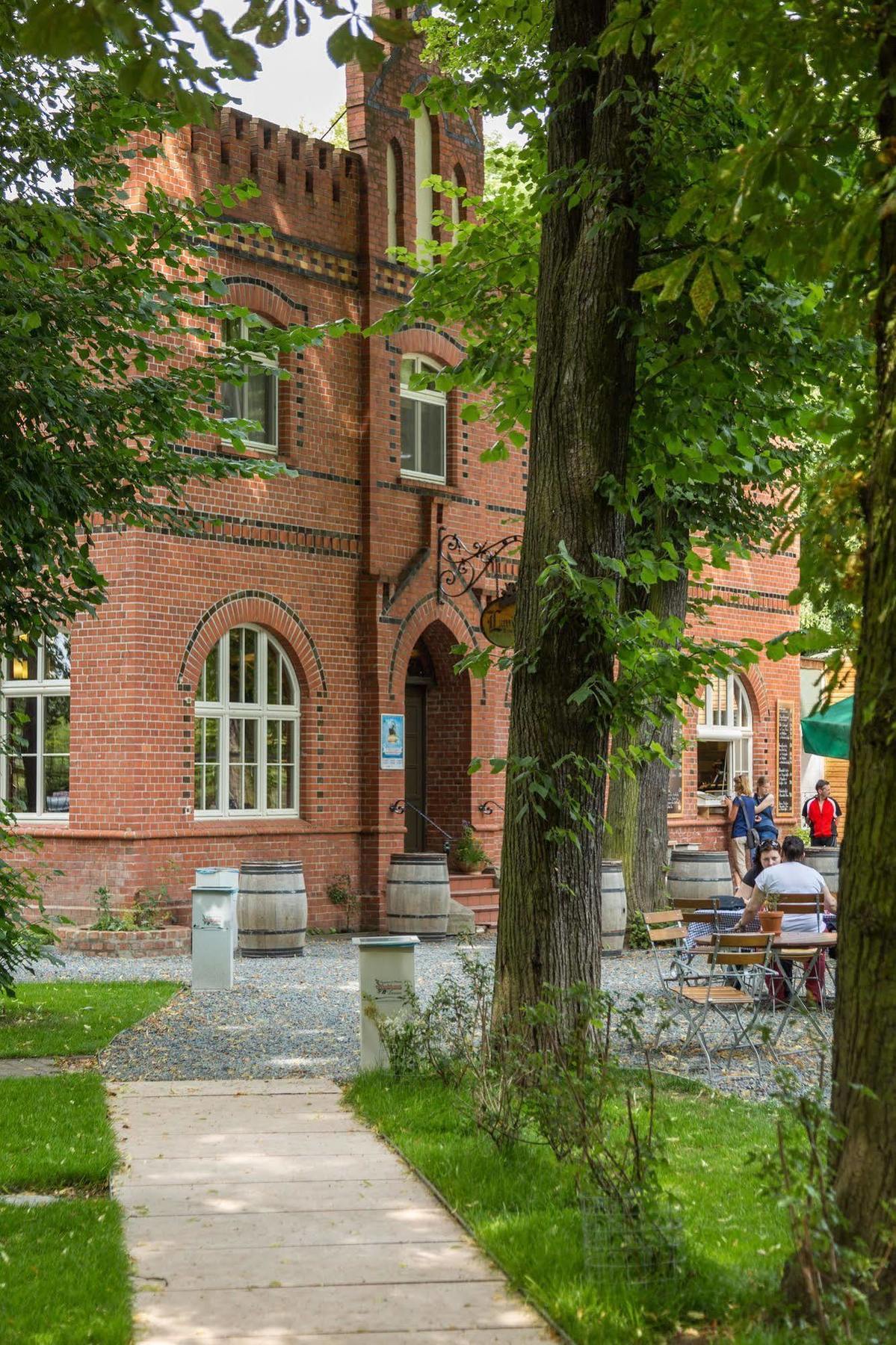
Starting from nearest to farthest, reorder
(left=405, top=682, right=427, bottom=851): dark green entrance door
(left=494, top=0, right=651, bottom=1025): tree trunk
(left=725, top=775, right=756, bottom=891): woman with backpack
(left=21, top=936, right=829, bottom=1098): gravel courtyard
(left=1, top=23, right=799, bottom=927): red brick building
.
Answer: (left=494, top=0, right=651, bottom=1025): tree trunk, (left=21, top=936, right=829, bottom=1098): gravel courtyard, (left=1, top=23, right=799, bottom=927): red brick building, (left=405, top=682, right=427, bottom=851): dark green entrance door, (left=725, top=775, right=756, bottom=891): woman with backpack

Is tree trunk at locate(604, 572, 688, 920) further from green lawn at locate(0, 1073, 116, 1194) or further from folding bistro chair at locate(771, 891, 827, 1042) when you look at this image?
green lawn at locate(0, 1073, 116, 1194)

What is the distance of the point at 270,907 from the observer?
51.1 ft

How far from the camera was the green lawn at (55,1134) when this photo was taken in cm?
682

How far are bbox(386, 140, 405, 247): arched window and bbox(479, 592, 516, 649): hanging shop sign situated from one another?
5193mm

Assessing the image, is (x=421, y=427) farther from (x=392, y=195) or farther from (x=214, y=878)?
(x=214, y=878)

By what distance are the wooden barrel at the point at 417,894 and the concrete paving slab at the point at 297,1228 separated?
10.6 m

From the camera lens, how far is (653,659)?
8047mm

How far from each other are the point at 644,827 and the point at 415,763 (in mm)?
3944

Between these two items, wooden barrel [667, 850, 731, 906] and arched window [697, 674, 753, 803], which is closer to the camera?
wooden barrel [667, 850, 731, 906]

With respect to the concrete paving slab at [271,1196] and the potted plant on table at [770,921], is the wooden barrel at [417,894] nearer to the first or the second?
the potted plant on table at [770,921]

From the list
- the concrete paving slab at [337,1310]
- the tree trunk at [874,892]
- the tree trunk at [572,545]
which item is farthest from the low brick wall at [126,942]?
the tree trunk at [874,892]

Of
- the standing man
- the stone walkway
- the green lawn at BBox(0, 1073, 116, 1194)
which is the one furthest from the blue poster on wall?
the stone walkway

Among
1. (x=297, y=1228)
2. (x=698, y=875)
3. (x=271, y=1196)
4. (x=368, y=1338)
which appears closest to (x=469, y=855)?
(x=698, y=875)

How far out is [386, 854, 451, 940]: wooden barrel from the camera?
55.6 feet
